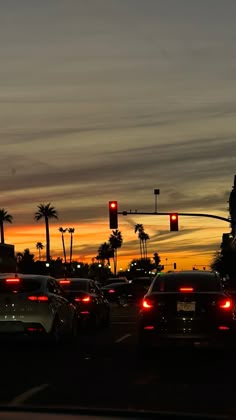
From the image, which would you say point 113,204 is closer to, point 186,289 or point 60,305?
point 60,305

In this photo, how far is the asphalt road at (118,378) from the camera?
931cm

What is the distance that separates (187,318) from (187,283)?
932 mm

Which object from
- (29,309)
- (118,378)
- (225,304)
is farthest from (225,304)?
(29,309)

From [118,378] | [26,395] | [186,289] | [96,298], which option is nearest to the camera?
[26,395]

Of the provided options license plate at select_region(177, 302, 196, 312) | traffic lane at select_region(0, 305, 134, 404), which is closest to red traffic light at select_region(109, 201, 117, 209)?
traffic lane at select_region(0, 305, 134, 404)

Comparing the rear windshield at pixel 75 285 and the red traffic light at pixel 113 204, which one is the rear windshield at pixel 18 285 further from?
the red traffic light at pixel 113 204

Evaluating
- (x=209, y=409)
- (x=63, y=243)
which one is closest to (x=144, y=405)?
(x=209, y=409)

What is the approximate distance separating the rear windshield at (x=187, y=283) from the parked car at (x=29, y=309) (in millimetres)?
2595

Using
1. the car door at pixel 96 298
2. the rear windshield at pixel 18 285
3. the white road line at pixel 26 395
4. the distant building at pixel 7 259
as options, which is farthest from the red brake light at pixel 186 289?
the distant building at pixel 7 259

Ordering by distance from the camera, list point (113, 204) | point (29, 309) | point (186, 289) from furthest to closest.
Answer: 1. point (113, 204)
2. point (29, 309)
3. point (186, 289)

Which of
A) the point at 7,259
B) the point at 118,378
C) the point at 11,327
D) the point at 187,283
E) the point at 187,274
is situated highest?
the point at 7,259

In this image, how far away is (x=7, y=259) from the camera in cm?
8388

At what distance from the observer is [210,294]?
46.4 ft

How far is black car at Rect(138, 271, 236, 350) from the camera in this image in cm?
1379
